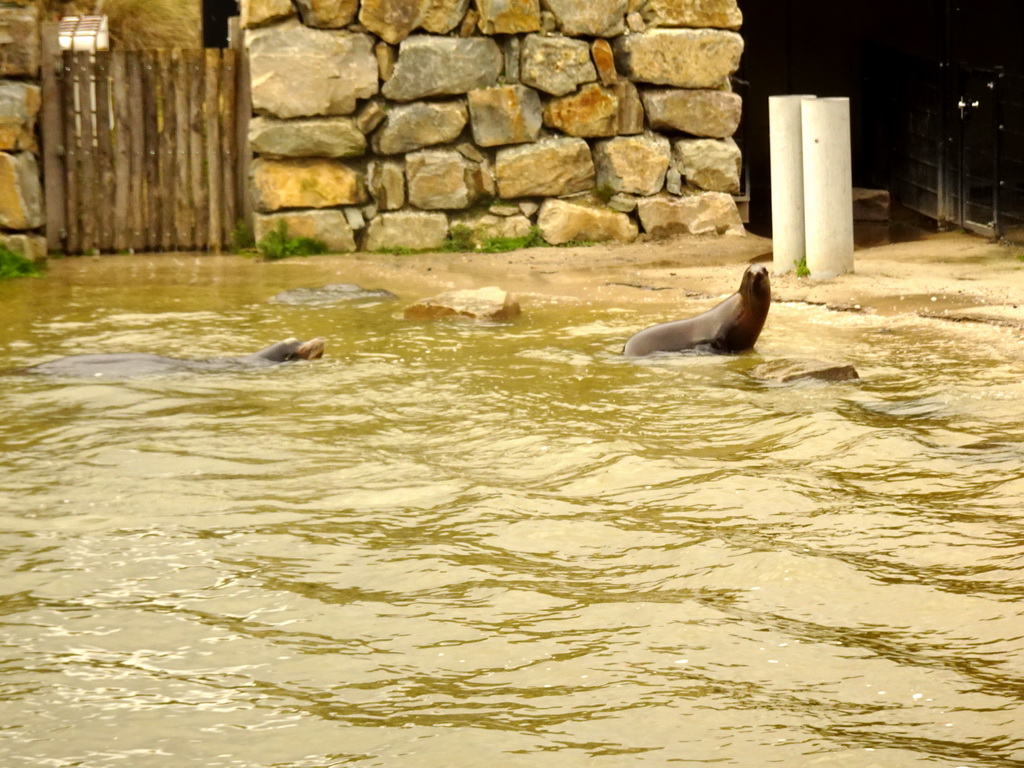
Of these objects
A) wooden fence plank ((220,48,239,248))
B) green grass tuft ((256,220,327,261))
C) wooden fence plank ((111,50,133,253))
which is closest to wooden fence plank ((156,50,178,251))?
wooden fence plank ((111,50,133,253))

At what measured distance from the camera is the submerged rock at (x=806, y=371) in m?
6.42

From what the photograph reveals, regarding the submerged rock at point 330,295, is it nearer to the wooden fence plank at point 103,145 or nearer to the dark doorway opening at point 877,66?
the wooden fence plank at point 103,145

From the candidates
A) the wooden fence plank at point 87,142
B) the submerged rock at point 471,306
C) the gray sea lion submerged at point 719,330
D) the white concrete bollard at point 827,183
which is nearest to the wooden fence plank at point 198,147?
the wooden fence plank at point 87,142

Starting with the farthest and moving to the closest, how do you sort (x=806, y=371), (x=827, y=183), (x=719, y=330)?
(x=827, y=183) → (x=719, y=330) → (x=806, y=371)

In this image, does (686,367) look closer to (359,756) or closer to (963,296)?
(963,296)

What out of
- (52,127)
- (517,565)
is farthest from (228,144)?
(517,565)

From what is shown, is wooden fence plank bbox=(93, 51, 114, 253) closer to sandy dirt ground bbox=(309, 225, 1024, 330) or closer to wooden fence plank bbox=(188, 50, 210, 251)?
wooden fence plank bbox=(188, 50, 210, 251)

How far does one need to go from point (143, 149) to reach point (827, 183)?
555cm

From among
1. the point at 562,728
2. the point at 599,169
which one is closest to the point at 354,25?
the point at 599,169

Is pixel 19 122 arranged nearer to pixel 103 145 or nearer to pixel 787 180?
pixel 103 145

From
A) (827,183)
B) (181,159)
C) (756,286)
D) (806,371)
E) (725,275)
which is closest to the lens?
(806,371)

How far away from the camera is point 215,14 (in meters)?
14.2

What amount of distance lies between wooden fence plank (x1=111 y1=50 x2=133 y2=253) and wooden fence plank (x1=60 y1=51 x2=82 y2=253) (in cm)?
30

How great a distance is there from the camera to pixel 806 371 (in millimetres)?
6422
